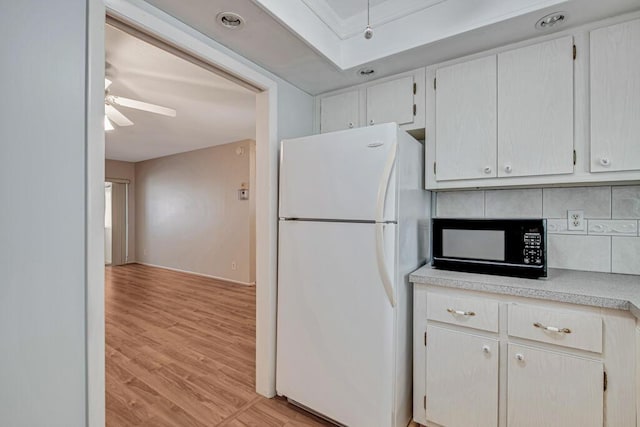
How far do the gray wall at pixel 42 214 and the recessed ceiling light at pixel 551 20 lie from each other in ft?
6.67

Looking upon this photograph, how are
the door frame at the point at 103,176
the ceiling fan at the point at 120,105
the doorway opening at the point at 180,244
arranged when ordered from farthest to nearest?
the ceiling fan at the point at 120,105
the doorway opening at the point at 180,244
the door frame at the point at 103,176

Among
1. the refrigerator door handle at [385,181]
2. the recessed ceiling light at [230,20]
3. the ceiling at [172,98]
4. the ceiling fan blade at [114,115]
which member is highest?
the ceiling at [172,98]

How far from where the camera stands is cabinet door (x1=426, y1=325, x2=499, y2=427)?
1.47m

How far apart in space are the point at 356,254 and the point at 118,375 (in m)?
2.09

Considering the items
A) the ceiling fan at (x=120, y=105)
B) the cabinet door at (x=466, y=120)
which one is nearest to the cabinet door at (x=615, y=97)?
the cabinet door at (x=466, y=120)

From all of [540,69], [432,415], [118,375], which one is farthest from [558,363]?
[118,375]

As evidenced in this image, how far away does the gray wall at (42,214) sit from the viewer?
1.01 metres

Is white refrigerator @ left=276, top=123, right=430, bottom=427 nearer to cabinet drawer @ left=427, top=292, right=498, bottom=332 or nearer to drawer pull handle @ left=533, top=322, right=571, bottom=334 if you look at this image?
cabinet drawer @ left=427, top=292, right=498, bottom=332

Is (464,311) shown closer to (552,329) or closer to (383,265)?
(552,329)

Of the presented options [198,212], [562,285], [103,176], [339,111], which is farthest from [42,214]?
[198,212]

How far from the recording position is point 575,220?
5.77 ft

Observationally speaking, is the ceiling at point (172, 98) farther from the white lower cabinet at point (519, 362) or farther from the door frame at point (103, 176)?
the white lower cabinet at point (519, 362)

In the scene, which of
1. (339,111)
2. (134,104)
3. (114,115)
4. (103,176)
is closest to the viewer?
(103,176)

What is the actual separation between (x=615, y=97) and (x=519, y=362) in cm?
135
